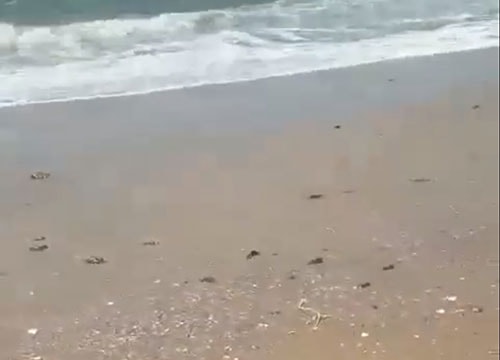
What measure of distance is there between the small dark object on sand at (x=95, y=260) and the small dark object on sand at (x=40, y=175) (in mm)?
803

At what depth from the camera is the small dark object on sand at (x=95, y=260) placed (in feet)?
11.0

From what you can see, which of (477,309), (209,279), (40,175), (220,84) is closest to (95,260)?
(209,279)

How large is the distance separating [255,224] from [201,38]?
3474 millimetres

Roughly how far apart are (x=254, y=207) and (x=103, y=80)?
1.99 metres

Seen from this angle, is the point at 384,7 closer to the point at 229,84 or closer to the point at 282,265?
the point at 229,84

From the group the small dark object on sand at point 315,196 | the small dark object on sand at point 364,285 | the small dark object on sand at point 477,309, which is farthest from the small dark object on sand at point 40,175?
the small dark object on sand at point 477,309

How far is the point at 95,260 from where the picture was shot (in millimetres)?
3375

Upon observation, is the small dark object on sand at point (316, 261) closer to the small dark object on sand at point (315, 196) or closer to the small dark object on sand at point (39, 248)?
the small dark object on sand at point (315, 196)

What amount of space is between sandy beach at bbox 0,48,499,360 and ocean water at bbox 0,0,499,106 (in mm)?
393

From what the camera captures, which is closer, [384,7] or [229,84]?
[229,84]

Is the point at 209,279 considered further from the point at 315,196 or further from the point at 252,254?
the point at 315,196

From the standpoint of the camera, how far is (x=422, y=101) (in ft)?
17.3

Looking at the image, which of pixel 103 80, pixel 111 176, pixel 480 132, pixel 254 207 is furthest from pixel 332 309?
pixel 103 80

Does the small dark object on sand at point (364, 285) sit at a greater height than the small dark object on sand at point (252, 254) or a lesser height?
lesser
